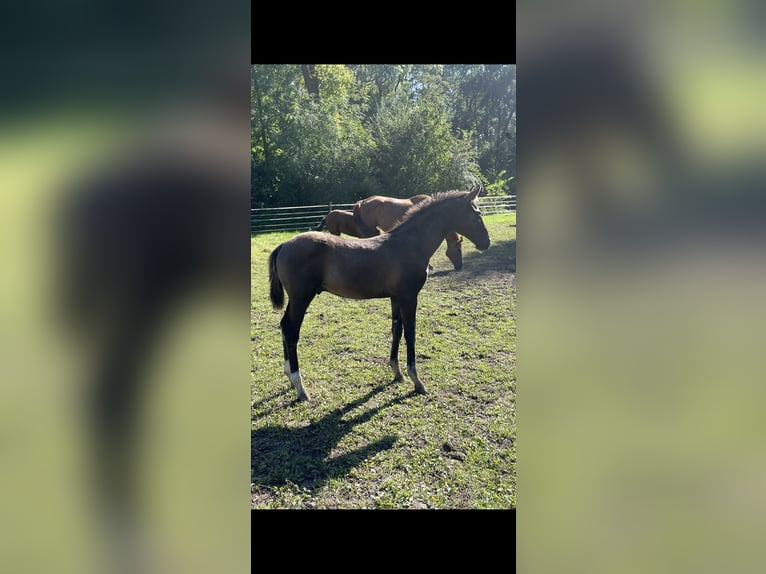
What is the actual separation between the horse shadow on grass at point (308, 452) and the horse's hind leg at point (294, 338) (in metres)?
0.40

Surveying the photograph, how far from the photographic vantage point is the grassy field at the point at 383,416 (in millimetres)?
2662

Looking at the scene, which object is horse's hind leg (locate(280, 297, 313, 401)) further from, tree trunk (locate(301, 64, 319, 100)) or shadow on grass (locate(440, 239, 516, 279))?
tree trunk (locate(301, 64, 319, 100))

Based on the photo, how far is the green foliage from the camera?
1546 centimetres

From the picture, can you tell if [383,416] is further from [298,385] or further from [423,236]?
[423,236]

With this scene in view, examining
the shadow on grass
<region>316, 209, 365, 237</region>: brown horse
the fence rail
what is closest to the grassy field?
the shadow on grass

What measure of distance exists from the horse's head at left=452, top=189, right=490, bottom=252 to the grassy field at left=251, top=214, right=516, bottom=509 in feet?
4.05

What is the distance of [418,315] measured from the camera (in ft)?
19.9

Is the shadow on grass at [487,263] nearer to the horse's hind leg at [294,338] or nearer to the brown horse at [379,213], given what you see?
the brown horse at [379,213]

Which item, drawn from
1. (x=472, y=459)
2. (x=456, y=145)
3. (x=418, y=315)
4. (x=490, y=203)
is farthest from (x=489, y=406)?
(x=456, y=145)

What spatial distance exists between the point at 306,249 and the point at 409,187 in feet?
46.3
